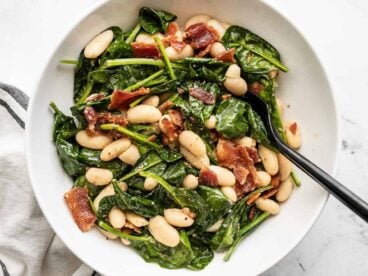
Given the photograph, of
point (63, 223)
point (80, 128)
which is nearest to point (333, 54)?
point (80, 128)

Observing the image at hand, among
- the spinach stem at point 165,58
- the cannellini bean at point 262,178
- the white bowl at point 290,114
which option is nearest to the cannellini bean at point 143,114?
the spinach stem at point 165,58

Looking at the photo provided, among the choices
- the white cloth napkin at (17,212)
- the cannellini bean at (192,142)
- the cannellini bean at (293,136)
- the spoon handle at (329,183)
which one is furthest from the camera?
the white cloth napkin at (17,212)

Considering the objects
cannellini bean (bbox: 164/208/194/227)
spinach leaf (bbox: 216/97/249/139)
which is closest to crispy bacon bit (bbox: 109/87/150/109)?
spinach leaf (bbox: 216/97/249/139)

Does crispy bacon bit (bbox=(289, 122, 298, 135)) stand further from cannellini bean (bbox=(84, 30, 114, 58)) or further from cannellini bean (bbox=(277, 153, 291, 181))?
cannellini bean (bbox=(84, 30, 114, 58))

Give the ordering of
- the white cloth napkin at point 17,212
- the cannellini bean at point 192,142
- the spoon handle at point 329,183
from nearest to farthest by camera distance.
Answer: the spoon handle at point 329,183, the cannellini bean at point 192,142, the white cloth napkin at point 17,212

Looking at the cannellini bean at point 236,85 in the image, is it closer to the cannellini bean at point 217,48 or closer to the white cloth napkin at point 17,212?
the cannellini bean at point 217,48

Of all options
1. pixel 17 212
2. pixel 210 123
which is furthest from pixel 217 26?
pixel 17 212
